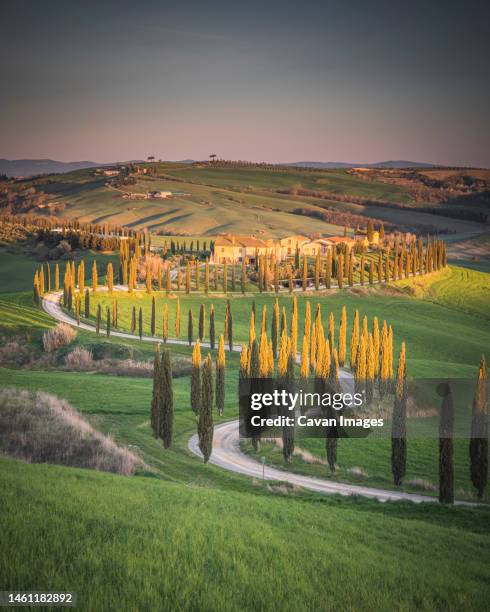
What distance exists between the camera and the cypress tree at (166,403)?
145ft

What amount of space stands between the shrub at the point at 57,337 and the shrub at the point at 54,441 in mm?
40415

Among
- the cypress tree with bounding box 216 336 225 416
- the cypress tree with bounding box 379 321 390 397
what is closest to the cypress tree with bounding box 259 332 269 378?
the cypress tree with bounding box 216 336 225 416

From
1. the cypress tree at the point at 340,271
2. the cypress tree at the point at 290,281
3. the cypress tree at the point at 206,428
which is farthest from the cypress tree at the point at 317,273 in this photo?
the cypress tree at the point at 206,428

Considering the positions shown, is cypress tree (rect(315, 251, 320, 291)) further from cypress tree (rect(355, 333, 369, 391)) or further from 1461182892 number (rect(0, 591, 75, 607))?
1461182892 number (rect(0, 591, 75, 607))

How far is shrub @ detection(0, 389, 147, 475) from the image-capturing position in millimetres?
33031

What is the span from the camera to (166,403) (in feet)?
146

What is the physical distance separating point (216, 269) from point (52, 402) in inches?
3310

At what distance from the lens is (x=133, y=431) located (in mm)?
47406

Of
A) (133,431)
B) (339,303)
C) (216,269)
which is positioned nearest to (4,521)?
(133,431)

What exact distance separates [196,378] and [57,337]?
35427mm

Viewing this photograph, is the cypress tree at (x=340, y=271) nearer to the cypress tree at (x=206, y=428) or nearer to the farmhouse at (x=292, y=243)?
the farmhouse at (x=292, y=243)

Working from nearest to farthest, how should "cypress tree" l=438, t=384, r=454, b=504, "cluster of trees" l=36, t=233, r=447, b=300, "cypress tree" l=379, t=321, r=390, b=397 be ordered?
"cypress tree" l=438, t=384, r=454, b=504 < "cypress tree" l=379, t=321, r=390, b=397 < "cluster of trees" l=36, t=233, r=447, b=300

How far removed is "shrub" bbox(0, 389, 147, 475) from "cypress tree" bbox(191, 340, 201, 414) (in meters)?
13.0

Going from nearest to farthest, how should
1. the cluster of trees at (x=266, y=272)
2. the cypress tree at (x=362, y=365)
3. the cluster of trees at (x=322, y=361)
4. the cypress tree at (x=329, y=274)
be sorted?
the cluster of trees at (x=322, y=361) → the cypress tree at (x=362, y=365) → the cluster of trees at (x=266, y=272) → the cypress tree at (x=329, y=274)
